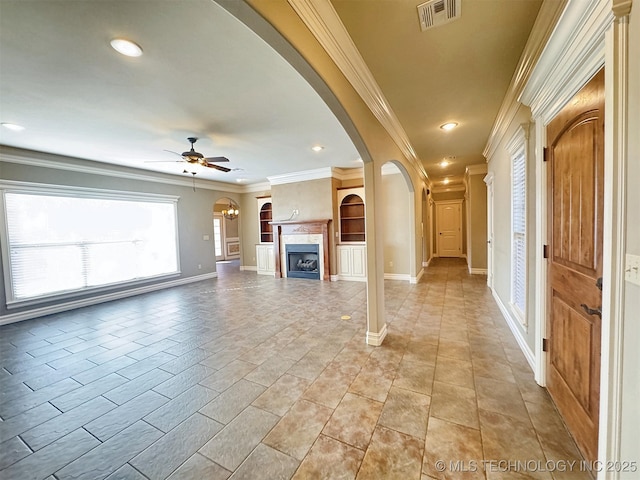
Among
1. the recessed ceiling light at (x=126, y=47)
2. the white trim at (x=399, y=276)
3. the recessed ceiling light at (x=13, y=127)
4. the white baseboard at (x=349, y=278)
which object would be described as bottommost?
the white baseboard at (x=349, y=278)

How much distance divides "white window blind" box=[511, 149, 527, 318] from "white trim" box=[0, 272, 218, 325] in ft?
22.6

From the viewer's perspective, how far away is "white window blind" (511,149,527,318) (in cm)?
264

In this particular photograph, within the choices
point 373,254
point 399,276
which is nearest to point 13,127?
point 373,254

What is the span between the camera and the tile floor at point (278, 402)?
142 centimetres

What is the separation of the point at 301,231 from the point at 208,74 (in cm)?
462

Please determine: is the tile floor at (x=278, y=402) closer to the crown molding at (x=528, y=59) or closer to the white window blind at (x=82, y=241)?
the white window blind at (x=82, y=241)

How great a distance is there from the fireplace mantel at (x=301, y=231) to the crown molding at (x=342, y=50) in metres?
3.50

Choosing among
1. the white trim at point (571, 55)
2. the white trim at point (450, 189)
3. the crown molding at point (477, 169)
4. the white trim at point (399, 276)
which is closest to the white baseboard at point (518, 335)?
the white trim at point (571, 55)

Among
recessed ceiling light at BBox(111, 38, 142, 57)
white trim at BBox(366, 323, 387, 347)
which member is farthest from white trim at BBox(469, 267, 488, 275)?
recessed ceiling light at BBox(111, 38, 142, 57)

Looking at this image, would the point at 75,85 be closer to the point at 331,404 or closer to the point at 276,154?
the point at 276,154

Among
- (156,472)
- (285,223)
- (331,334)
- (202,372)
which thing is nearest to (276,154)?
(285,223)

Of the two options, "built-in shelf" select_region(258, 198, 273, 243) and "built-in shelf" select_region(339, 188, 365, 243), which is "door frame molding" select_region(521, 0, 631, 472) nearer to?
"built-in shelf" select_region(339, 188, 365, 243)

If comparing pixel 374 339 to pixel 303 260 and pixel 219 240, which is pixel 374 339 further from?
pixel 219 240

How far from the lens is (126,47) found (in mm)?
1903
